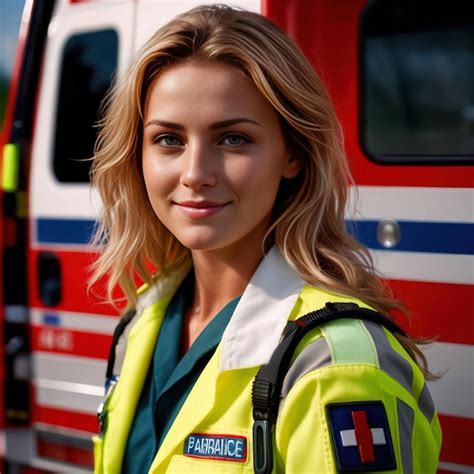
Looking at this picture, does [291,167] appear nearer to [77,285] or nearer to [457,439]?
[457,439]

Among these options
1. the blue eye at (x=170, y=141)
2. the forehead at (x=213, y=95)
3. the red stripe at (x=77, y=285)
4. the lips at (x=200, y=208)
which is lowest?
the red stripe at (x=77, y=285)

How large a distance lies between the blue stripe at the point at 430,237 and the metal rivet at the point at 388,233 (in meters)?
0.01

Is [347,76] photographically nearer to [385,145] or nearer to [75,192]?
[385,145]

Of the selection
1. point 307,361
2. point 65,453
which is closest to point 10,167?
point 65,453

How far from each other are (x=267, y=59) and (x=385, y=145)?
160 cm

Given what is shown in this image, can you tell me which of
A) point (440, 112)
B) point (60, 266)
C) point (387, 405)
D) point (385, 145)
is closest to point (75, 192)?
point (60, 266)

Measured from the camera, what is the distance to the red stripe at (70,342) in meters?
3.48

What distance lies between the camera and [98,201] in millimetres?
3424

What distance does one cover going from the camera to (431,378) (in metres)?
1.91

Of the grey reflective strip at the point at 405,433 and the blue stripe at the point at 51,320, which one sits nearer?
the grey reflective strip at the point at 405,433

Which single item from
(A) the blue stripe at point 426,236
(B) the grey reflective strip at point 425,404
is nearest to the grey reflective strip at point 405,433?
(B) the grey reflective strip at point 425,404

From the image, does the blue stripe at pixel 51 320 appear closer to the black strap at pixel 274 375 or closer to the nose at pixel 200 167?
the nose at pixel 200 167

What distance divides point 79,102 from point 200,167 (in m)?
2.04

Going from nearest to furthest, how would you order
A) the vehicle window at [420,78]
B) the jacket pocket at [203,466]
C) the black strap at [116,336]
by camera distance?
the jacket pocket at [203,466] → the black strap at [116,336] → the vehicle window at [420,78]
